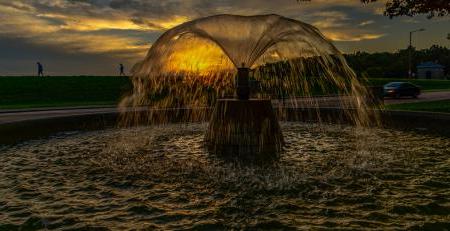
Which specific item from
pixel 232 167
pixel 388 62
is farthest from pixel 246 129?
pixel 388 62

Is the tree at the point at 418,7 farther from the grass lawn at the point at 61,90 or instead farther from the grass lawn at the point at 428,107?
the grass lawn at the point at 61,90

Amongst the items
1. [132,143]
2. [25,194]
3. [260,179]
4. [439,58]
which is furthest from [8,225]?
[439,58]

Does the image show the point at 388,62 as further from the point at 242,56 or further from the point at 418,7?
the point at 242,56

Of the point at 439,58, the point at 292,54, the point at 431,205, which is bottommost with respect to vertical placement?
the point at 431,205

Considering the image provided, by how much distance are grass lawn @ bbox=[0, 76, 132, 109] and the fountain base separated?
2745 centimetres

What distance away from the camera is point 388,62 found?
10094 cm

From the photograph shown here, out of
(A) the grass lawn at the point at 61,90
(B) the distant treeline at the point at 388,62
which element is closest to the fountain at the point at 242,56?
(A) the grass lawn at the point at 61,90

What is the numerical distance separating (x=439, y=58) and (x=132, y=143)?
12468 centimetres

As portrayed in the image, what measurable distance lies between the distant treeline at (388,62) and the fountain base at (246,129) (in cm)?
7312

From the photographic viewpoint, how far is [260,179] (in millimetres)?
8391

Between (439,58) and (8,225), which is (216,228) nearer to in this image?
(8,225)

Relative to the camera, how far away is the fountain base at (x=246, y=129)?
11.8 meters

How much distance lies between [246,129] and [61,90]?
37.4 metres

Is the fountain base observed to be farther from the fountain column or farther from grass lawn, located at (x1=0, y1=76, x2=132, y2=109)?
grass lawn, located at (x1=0, y1=76, x2=132, y2=109)
